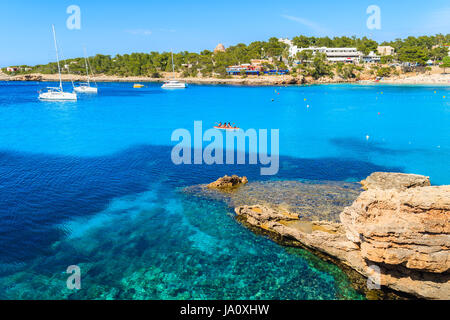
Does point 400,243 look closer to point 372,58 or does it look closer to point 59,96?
point 59,96

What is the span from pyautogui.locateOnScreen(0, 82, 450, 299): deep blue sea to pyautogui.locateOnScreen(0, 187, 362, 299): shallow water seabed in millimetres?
61

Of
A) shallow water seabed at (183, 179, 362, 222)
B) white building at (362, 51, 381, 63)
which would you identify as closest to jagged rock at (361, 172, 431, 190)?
shallow water seabed at (183, 179, 362, 222)

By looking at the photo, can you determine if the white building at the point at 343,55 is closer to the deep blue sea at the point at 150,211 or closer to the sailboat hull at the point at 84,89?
the sailboat hull at the point at 84,89

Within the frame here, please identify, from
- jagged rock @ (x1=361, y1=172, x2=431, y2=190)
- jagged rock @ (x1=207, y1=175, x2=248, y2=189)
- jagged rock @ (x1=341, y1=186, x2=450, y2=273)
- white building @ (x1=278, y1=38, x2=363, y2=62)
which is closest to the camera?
jagged rock @ (x1=341, y1=186, x2=450, y2=273)

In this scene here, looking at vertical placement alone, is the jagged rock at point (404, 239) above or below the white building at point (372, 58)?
below

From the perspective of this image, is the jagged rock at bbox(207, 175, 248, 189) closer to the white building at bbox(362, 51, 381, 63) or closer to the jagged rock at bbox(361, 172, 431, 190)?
the jagged rock at bbox(361, 172, 431, 190)

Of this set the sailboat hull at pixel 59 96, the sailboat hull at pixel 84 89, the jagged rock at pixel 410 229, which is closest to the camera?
the jagged rock at pixel 410 229

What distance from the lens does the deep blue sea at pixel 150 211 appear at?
15.1m

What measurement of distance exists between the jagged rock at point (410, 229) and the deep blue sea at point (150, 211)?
305 centimetres

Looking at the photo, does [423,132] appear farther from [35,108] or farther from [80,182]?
[35,108]

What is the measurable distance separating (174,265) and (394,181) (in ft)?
64.8

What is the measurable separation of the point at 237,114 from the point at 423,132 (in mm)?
37610

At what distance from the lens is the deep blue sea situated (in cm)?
1509

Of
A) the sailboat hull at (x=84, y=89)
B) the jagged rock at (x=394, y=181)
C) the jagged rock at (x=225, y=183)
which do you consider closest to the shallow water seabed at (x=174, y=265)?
the jagged rock at (x=225, y=183)
